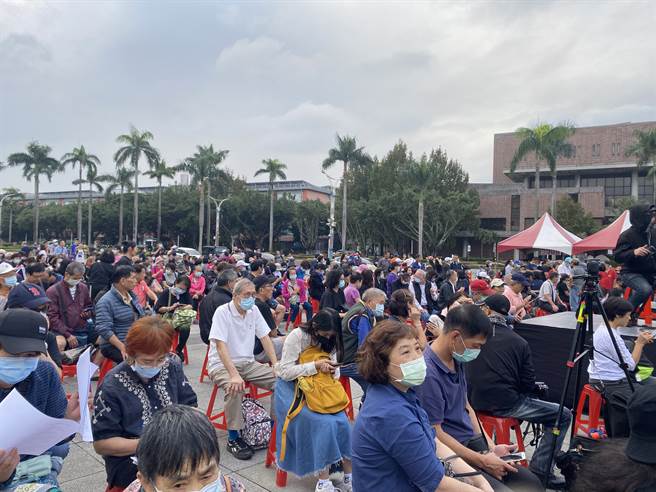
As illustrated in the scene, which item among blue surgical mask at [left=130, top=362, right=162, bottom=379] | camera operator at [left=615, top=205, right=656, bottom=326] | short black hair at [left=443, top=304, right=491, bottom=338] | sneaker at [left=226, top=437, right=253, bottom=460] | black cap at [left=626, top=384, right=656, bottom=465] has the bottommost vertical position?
sneaker at [left=226, top=437, right=253, bottom=460]

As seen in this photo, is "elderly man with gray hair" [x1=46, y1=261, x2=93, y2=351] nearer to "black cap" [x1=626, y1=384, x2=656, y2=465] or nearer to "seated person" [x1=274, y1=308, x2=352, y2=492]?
"seated person" [x1=274, y1=308, x2=352, y2=492]

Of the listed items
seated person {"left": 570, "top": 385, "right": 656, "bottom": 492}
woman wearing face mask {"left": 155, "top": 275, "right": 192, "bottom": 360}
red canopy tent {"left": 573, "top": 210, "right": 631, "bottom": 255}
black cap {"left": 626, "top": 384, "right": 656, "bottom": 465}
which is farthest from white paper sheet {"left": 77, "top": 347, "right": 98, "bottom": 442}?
red canopy tent {"left": 573, "top": 210, "right": 631, "bottom": 255}

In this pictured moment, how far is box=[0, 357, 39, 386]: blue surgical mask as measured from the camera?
2.56 metres

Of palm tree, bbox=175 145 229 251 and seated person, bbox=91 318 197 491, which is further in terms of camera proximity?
palm tree, bbox=175 145 229 251

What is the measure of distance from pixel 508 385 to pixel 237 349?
8.28 ft

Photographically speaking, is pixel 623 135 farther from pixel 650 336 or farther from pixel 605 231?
pixel 650 336

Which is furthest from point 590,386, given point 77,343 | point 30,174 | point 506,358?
point 30,174

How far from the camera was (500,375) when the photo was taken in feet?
13.1

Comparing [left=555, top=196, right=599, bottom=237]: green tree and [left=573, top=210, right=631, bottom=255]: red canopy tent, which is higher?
[left=555, top=196, right=599, bottom=237]: green tree

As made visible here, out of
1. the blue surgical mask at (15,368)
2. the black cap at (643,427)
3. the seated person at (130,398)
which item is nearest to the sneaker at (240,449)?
the seated person at (130,398)

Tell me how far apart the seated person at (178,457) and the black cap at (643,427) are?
4.77ft

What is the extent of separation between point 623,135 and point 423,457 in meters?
58.9

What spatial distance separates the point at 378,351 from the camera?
7.87 feet

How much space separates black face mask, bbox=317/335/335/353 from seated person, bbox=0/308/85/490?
1.86m
